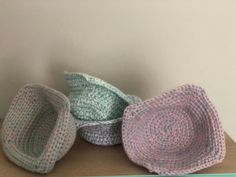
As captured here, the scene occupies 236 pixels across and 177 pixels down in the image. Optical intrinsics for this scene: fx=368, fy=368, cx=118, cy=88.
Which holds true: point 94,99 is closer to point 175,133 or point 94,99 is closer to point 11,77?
point 175,133

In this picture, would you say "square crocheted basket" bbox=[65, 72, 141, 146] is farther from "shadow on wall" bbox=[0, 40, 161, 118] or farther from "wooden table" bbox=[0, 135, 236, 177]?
"shadow on wall" bbox=[0, 40, 161, 118]

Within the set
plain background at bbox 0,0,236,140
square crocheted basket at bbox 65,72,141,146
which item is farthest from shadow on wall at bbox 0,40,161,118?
square crocheted basket at bbox 65,72,141,146

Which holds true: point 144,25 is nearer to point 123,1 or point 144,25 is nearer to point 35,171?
point 123,1

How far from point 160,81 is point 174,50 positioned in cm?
9

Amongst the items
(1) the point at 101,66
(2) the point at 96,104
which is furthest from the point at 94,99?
(1) the point at 101,66

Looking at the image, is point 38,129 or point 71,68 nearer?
point 38,129

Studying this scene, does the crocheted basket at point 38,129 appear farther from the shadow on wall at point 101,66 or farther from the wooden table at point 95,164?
the shadow on wall at point 101,66

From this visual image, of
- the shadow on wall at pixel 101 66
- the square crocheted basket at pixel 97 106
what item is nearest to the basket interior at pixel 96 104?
the square crocheted basket at pixel 97 106

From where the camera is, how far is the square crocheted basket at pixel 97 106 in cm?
72

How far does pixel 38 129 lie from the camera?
29.8 inches

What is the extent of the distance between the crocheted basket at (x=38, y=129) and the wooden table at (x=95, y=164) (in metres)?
0.02

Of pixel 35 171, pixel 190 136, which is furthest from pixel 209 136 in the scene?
pixel 35 171

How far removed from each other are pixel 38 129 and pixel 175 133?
0.28m

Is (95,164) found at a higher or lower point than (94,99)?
lower
